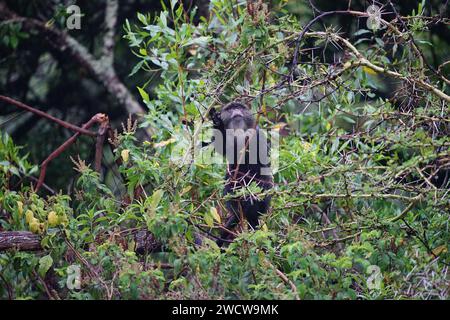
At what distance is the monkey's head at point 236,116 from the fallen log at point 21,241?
1.93 meters

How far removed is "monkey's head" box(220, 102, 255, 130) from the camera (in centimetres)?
541

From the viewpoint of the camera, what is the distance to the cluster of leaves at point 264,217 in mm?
3336

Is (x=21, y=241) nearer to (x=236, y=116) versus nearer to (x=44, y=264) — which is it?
(x=44, y=264)

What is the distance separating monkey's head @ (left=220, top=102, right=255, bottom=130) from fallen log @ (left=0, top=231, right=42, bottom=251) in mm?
1932

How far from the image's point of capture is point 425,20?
161 inches

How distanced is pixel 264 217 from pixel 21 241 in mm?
1332

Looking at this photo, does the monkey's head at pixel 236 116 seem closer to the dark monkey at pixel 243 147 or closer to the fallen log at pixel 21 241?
the dark monkey at pixel 243 147

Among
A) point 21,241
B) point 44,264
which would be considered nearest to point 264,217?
point 44,264

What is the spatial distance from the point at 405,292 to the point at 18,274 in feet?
6.98

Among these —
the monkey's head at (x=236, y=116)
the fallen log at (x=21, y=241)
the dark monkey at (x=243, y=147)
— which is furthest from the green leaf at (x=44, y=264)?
the monkey's head at (x=236, y=116)

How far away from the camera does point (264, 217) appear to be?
12.5ft

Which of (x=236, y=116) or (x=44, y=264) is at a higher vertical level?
(x=236, y=116)

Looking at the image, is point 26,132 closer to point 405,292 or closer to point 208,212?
point 208,212
